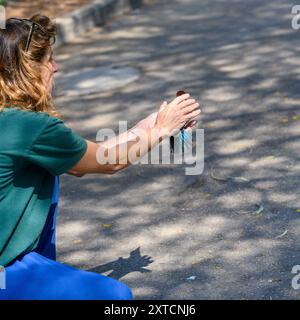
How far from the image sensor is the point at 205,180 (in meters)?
6.45

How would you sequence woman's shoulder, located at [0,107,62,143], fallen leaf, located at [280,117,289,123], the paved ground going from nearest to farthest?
woman's shoulder, located at [0,107,62,143] < the paved ground < fallen leaf, located at [280,117,289,123]

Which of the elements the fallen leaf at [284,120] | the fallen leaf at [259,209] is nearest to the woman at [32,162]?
the fallen leaf at [259,209]

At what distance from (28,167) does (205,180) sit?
2961 mm

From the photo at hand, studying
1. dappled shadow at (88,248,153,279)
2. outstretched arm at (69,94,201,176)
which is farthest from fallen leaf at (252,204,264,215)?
outstretched arm at (69,94,201,176)

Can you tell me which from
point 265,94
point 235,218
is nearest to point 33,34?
point 235,218

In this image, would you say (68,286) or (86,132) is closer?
(68,286)

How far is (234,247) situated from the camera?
17.8ft

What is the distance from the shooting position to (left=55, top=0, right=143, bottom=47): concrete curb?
34.4 feet

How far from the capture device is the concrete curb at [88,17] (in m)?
10.5

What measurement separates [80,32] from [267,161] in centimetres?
464

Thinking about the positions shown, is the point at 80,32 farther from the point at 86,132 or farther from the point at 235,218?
the point at 235,218

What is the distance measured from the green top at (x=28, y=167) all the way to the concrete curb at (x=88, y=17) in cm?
675

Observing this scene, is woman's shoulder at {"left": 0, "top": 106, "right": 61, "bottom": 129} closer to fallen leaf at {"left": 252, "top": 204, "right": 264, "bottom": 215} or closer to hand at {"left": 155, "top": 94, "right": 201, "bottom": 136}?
hand at {"left": 155, "top": 94, "right": 201, "bottom": 136}

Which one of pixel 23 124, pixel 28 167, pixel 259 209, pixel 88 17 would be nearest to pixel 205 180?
pixel 259 209
